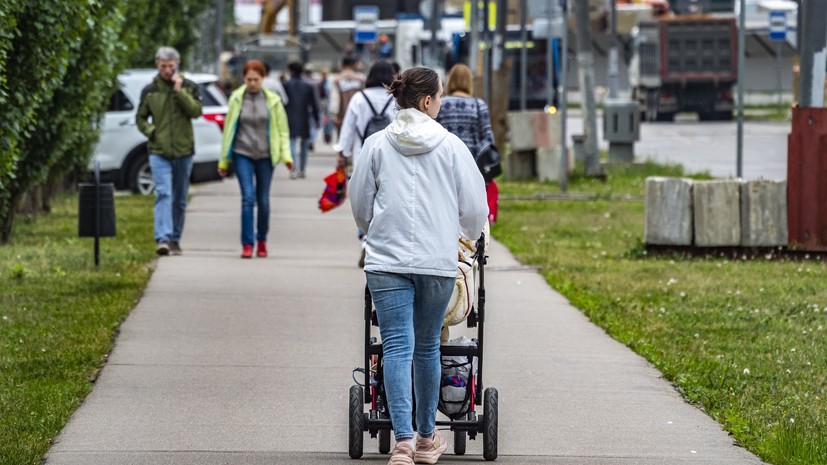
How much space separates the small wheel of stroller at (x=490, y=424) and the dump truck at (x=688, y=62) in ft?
139

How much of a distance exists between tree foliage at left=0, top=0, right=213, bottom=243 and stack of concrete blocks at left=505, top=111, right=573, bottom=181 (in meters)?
5.45

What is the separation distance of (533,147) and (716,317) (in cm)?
1367

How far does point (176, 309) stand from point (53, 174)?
287 inches

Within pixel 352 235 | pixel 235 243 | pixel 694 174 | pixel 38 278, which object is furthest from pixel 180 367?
pixel 694 174

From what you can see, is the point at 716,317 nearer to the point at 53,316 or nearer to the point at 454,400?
the point at 53,316

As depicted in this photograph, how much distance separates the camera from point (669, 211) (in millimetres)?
13977

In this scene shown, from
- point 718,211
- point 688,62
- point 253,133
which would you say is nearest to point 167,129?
point 253,133

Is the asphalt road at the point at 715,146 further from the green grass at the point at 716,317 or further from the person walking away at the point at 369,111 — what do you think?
the person walking away at the point at 369,111

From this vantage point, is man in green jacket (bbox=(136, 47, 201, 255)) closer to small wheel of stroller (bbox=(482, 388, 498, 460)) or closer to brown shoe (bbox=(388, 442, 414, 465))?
small wheel of stroller (bbox=(482, 388, 498, 460))

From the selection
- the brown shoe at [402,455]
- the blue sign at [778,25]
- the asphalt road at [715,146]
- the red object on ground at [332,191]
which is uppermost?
the blue sign at [778,25]

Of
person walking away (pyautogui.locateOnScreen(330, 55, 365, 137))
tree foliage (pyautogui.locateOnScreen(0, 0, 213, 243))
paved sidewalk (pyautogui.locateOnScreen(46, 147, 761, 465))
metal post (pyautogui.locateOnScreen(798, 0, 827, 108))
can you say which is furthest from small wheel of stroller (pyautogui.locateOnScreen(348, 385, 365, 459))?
person walking away (pyautogui.locateOnScreen(330, 55, 365, 137))

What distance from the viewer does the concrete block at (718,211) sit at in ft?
45.5

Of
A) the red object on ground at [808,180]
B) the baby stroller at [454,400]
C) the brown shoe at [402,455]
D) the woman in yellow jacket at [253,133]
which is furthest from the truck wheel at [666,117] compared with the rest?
the brown shoe at [402,455]

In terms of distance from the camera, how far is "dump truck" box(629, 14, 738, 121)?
48.2m
